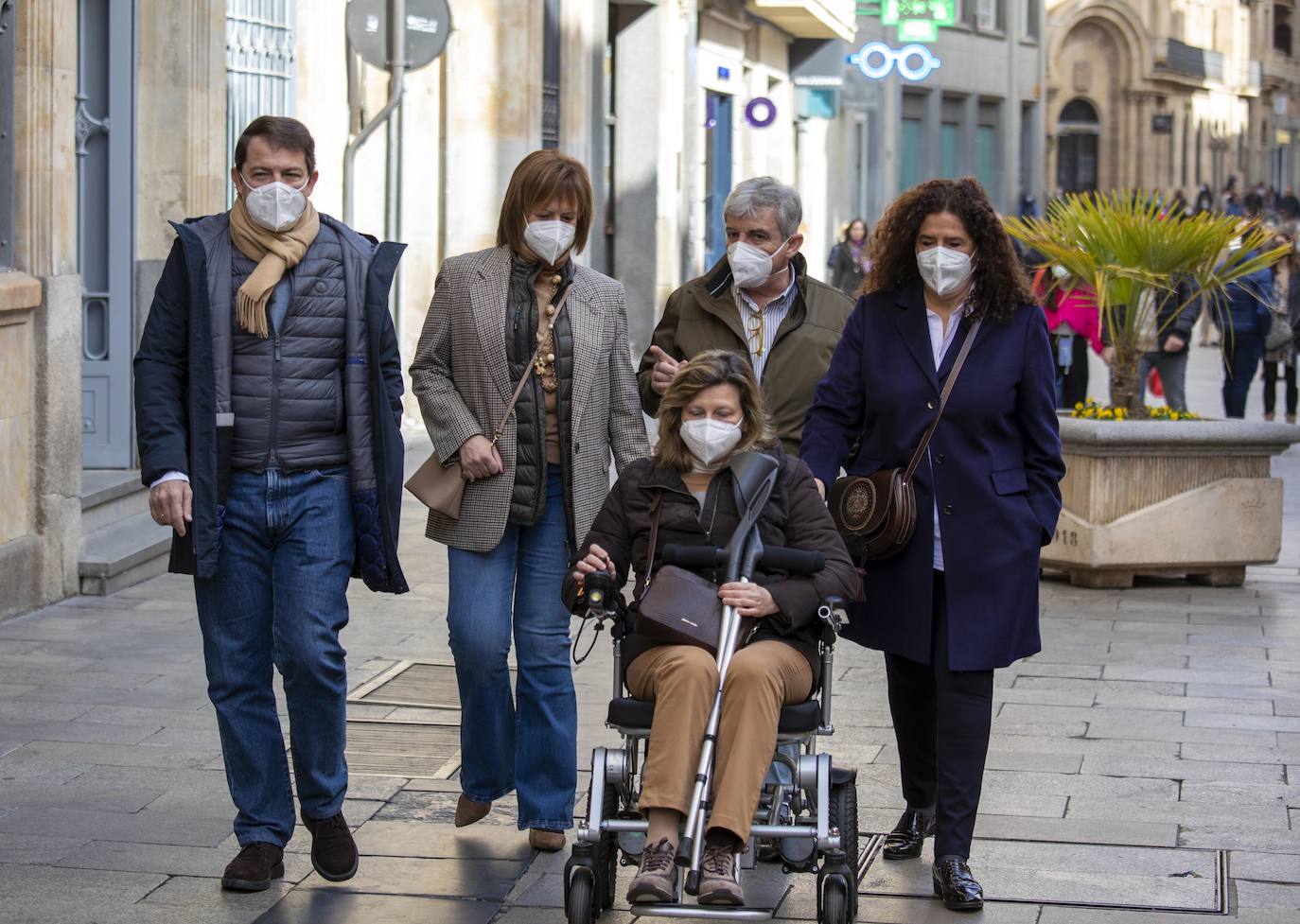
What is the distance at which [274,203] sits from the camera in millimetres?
5203

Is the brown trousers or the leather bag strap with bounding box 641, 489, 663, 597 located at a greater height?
the leather bag strap with bounding box 641, 489, 663, 597

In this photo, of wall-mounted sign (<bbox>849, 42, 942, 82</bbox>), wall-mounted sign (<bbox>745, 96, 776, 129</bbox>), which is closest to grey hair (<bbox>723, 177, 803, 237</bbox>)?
wall-mounted sign (<bbox>745, 96, 776, 129</bbox>)

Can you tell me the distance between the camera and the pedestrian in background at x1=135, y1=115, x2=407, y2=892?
5.21m

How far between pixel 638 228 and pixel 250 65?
1071 centimetres

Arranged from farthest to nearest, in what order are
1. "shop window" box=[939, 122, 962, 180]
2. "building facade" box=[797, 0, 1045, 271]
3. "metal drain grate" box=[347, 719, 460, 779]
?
"shop window" box=[939, 122, 962, 180], "building facade" box=[797, 0, 1045, 271], "metal drain grate" box=[347, 719, 460, 779]

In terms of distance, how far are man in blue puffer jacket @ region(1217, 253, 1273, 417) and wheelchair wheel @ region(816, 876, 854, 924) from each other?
12969 mm

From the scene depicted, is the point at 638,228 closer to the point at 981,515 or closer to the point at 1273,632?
the point at 1273,632

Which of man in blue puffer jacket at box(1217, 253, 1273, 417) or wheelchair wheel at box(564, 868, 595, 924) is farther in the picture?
man in blue puffer jacket at box(1217, 253, 1273, 417)

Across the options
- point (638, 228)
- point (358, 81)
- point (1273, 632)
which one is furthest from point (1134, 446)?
point (638, 228)

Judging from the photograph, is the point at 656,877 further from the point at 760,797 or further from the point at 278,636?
the point at 278,636

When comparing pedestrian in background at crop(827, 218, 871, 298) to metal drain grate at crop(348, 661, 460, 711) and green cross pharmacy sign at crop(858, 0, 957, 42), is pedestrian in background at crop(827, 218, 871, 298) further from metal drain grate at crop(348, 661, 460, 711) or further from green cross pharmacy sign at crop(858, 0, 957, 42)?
metal drain grate at crop(348, 661, 460, 711)

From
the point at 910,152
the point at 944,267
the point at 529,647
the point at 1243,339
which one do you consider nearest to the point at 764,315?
the point at 944,267

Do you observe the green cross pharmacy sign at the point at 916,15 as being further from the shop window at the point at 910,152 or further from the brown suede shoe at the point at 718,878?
the brown suede shoe at the point at 718,878

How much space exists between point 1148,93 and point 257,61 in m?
55.7
